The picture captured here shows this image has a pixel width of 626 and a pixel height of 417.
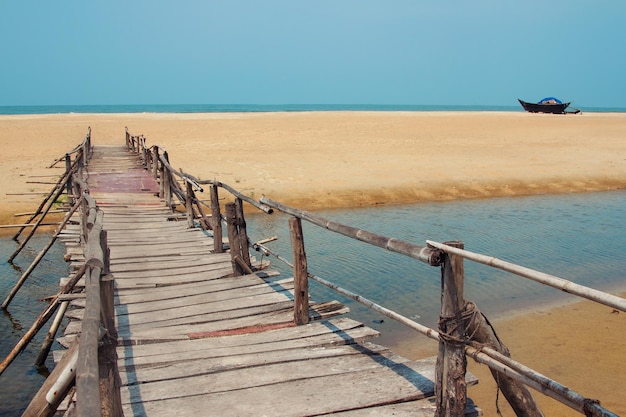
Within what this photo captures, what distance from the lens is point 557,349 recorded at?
6.82 m

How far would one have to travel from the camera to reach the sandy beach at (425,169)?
675 centimetres

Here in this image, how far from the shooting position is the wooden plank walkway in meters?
3.62

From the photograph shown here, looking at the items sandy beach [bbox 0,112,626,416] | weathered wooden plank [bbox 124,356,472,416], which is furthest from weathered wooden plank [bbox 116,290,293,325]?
sandy beach [bbox 0,112,626,416]

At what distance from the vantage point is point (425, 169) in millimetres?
20406

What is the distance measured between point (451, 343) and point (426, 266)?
23.7ft

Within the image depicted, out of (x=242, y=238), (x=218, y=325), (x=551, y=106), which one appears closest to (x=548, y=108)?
(x=551, y=106)

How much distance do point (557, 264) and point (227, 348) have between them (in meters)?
7.90

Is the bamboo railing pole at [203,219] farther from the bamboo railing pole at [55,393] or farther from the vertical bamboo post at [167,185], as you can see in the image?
the bamboo railing pole at [55,393]

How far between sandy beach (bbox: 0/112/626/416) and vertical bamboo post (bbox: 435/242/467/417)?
2586 mm

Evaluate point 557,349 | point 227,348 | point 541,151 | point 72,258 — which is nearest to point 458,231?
point 557,349

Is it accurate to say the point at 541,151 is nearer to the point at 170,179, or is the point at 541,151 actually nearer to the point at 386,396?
the point at 170,179

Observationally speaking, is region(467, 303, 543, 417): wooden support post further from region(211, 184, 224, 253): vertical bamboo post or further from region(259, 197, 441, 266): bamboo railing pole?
region(211, 184, 224, 253): vertical bamboo post

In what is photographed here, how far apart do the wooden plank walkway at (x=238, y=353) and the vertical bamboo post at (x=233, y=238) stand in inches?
6.2

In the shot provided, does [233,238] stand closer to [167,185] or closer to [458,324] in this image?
[458,324]
